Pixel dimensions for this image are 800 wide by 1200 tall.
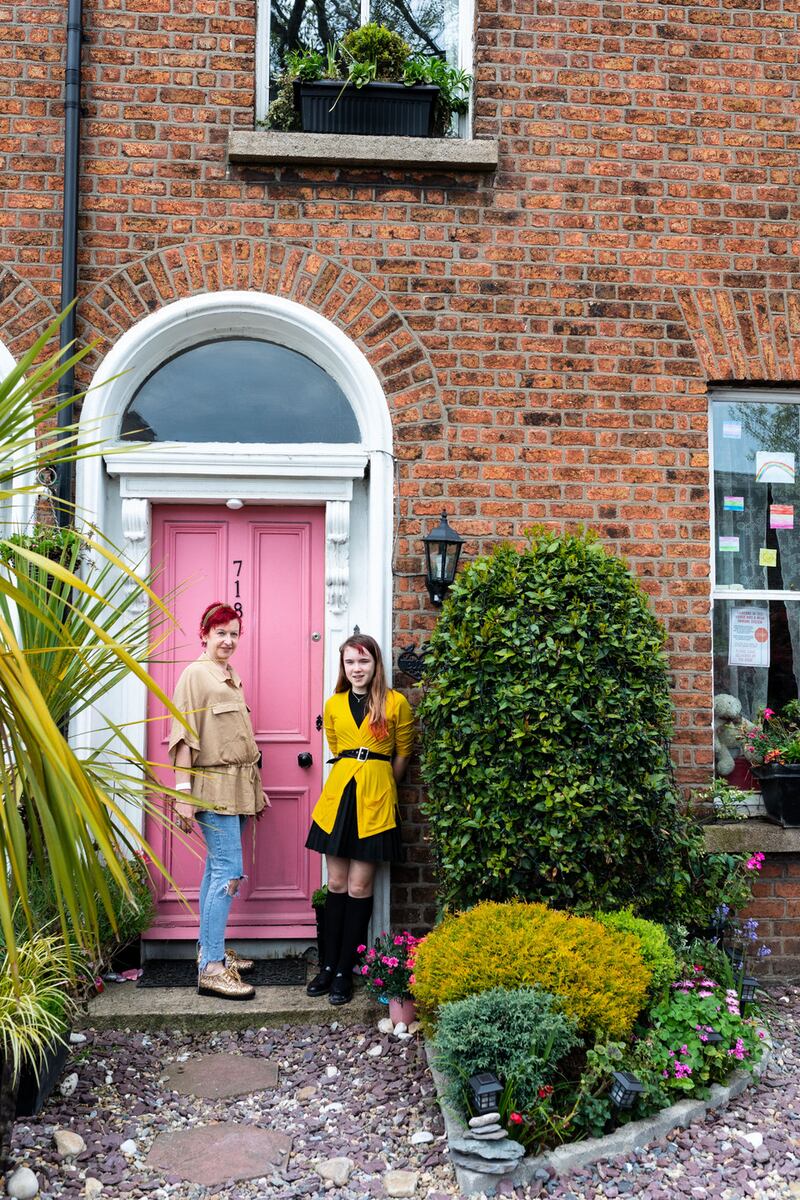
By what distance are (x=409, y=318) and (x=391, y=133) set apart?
0.99 metres

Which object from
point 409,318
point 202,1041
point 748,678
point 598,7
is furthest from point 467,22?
point 202,1041

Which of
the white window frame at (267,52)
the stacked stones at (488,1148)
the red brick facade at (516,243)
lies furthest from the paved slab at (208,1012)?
the white window frame at (267,52)

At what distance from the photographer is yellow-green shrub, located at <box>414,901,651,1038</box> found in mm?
3363

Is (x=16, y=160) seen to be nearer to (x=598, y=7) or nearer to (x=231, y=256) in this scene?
(x=231, y=256)

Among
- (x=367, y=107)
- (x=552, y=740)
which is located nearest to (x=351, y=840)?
(x=552, y=740)

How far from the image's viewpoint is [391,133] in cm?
493

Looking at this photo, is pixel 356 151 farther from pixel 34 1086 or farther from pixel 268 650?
pixel 34 1086

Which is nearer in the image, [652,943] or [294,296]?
[652,943]

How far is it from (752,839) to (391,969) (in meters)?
1.94

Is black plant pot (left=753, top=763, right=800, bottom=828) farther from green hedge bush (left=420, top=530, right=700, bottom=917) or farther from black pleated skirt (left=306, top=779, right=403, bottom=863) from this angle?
black pleated skirt (left=306, top=779, right=403, bottom=863)

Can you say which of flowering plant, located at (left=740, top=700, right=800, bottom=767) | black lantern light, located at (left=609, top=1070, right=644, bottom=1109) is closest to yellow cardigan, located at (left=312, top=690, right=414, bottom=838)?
black lantern light, located at (left=609, top=1070, right=644, bottom=1109)

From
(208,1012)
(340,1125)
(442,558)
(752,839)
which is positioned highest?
(442,558)

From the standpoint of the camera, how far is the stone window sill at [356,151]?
4742 mm

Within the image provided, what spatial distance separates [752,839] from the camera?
4.73m
